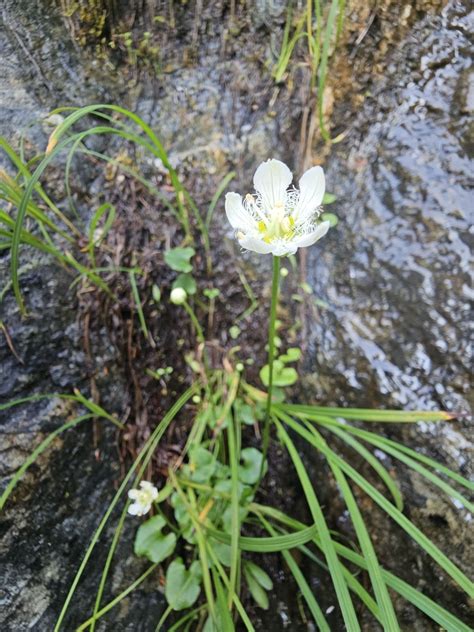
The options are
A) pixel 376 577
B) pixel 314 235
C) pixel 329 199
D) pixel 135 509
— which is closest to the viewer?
pixel 314 235

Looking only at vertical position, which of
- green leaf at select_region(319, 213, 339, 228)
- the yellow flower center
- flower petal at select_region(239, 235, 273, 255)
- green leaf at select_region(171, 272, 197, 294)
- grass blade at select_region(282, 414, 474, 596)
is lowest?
grass blade at select_region(282, 414, 474, 596)

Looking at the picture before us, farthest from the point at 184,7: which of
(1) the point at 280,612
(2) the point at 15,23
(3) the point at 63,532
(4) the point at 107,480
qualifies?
(1) the point at 280,612

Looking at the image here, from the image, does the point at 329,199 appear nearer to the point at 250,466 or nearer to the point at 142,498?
the point at 250,466

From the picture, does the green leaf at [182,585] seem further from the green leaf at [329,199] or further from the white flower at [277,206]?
the green leaf at [329,199]

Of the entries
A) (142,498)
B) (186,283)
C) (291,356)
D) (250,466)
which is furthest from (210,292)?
(142,498)

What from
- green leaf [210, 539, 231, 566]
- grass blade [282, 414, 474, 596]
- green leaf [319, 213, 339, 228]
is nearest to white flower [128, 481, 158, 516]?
green leaf [210, 539, 231, 566]

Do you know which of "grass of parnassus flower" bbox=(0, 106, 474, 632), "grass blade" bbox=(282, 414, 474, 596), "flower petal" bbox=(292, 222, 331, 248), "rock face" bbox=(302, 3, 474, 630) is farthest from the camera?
"rock face" bbox=(302, 3, 474, 630)

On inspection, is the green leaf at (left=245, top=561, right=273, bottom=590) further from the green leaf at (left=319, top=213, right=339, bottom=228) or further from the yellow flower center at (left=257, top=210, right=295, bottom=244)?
the green leaf at (left=319, top=213, right=339, bottom=228)
